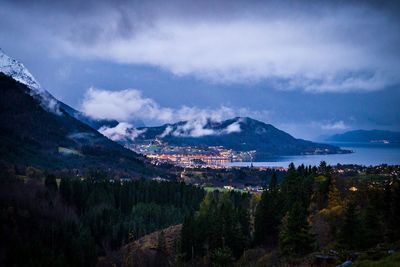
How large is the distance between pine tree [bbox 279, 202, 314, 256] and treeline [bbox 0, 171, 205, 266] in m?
54.8

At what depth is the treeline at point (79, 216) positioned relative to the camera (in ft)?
330

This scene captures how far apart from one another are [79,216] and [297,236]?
367ft

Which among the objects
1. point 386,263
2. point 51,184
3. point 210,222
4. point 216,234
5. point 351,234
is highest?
point 51,184

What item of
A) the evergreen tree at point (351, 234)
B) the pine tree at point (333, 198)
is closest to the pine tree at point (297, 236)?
the evergreen tree at point (351, 234)

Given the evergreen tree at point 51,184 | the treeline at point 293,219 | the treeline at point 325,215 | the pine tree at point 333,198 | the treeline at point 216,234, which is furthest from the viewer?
the evergreen tree at point 51,184

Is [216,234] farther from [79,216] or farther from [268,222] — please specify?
[79,216]

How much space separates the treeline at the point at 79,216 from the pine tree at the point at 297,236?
54849 mm

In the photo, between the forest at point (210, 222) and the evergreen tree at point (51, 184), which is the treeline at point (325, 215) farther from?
the evergreen tree at point (51, 184)

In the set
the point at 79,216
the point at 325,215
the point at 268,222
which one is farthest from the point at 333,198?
the point at 79,216

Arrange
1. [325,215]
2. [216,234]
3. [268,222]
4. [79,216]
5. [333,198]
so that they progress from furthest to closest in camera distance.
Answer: [79,216] → [268,222] → [216,234] → [333,198] → [325,215]

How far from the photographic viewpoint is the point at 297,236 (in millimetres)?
48625

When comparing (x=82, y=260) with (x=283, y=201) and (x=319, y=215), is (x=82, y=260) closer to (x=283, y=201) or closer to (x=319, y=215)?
(x=283, y=201)

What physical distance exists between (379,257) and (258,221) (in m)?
53.5

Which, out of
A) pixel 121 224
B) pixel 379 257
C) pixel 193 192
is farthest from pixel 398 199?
pixel 193 192
